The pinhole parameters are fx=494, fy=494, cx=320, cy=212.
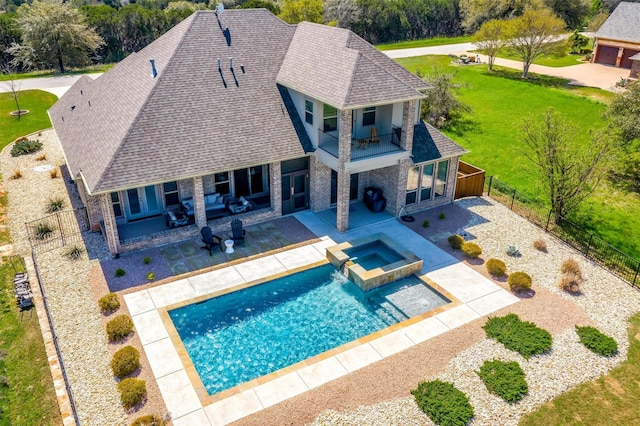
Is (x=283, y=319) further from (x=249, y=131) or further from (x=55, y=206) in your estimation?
(x=55, y=206)

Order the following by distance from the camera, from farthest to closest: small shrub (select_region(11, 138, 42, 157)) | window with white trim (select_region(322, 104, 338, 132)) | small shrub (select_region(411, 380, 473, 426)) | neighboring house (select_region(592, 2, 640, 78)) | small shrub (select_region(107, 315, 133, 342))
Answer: neighboring house (select_region(592, 2, 640, 78))
small shrub (select_region(11, 138, 42, 157))
window with white trim (select_region(322, 104, 338, 132))
small shrub (select_region(107, 315, 133, 342))
small shrub (select_region(411, 380, 473, 426))

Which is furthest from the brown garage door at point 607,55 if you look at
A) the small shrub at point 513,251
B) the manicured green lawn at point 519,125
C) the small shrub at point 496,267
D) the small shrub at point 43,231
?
the small shrub at point 43,231

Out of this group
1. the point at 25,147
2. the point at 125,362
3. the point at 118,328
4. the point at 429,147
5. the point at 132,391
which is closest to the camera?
the point at 132,391

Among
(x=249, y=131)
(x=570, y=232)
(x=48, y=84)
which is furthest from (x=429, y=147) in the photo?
(x=48, y=84)

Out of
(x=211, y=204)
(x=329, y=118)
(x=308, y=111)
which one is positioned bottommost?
(x=211, y=204)

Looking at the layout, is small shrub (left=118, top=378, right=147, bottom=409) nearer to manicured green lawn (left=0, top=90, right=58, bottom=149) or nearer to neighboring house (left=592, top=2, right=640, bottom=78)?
manicured green lawn (left=0, top=90, right=58, bottom=149)

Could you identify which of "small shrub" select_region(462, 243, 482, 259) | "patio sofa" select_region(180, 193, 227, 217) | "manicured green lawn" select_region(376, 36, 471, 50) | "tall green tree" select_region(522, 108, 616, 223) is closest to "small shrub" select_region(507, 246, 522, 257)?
"small shrub" select_region(462, 243, 482, 259)

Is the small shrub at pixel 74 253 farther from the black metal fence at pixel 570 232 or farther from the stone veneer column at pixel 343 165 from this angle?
the black metal fence at pixel 570 232
